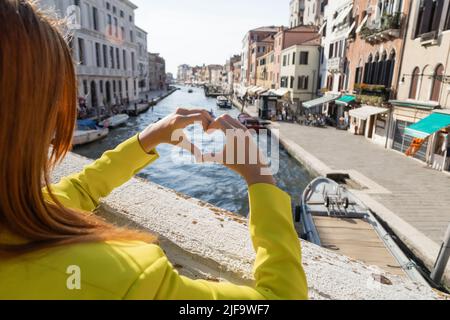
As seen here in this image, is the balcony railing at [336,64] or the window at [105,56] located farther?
the window at [105,56]

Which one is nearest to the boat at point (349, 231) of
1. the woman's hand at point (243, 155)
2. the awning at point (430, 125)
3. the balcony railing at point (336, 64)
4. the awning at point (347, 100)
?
the awning at point (430, 125)

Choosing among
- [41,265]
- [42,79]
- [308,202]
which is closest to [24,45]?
[42,79]

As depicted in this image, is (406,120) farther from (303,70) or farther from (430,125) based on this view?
(303,70)

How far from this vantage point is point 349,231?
307 inches

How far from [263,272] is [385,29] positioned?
19650 millimetres

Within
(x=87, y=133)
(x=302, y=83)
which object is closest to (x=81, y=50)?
(x=87, y=133)

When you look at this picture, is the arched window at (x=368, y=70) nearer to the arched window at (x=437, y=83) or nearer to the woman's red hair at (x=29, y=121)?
the arched window at (x=437, y=83)

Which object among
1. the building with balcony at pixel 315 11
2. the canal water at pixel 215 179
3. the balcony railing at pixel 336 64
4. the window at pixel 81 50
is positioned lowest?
the canal water at pixel 215 179

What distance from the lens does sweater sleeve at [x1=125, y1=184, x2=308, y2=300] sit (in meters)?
0.57

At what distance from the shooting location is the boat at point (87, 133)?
20.7 meters

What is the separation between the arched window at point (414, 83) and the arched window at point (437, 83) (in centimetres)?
134

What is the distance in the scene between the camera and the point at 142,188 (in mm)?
2201

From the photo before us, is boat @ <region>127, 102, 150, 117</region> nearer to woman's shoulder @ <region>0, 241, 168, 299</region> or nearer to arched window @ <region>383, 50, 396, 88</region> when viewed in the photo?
arched window @ <region>383, 50, 396, 88</region>
